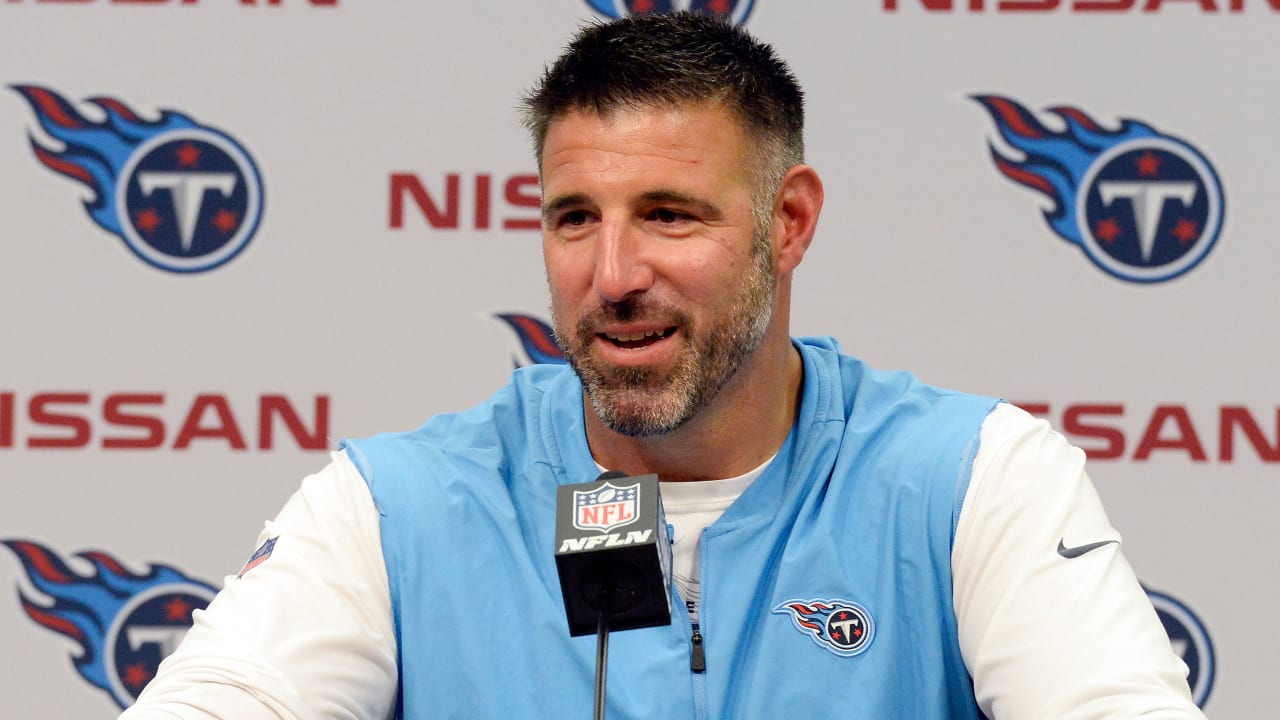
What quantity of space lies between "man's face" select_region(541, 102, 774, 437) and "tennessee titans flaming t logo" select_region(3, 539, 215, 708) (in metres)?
1.28

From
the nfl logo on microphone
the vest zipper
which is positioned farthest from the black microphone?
the vest zipper

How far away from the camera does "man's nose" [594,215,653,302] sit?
1617 mm

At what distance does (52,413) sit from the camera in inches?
104

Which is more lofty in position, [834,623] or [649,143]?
[649,143]

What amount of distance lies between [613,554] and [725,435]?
2.03 feet

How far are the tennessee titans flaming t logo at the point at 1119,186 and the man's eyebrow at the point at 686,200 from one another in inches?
44.2

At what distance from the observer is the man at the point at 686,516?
1568mm

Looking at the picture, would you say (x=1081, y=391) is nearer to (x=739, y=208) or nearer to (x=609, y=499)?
(x=739, y=208)

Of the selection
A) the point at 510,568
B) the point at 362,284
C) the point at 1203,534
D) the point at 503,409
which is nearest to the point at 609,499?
the point at 510,568

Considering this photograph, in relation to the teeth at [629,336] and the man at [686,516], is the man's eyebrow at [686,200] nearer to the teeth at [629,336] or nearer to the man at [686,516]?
the man at [686,516]

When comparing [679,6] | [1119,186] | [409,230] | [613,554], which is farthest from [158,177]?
[613,554]

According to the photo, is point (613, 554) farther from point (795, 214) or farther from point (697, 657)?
point (795, 214)

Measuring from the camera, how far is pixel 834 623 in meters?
1.63

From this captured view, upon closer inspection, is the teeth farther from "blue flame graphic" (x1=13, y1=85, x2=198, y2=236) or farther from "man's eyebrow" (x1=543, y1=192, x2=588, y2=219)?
"blue flame graphic" (x1=13, y1=85, x2=198, y2=236)
